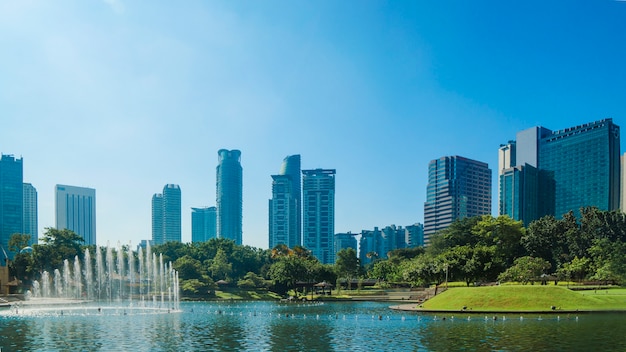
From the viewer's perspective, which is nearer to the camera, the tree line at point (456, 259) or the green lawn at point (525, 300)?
the green lawn at point (525, 300)

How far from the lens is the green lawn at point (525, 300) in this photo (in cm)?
5479

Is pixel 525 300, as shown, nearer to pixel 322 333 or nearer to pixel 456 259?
pixel 456 259

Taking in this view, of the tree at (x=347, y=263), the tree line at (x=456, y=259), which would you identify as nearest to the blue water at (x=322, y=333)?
the tree line at (x=456, y=259)

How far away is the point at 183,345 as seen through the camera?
1314 inches

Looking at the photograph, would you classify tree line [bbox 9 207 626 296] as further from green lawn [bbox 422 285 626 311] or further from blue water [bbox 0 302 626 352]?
blue water [bbox 0 302 626 352]

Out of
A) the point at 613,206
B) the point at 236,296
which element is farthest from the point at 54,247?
the point at 613,206

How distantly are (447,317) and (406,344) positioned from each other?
1959 centimetres

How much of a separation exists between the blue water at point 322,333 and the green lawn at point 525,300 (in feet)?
15.9

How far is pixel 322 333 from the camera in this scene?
39562 mm

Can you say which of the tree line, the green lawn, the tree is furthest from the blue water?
the tree

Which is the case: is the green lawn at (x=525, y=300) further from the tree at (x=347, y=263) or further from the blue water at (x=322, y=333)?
the tree at (x=347, y=263)

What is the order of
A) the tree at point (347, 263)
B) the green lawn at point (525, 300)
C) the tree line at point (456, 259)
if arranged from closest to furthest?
the green lawn at point (525, 300) < the tree line at point (456, 259) < the tree at point (347, 263)

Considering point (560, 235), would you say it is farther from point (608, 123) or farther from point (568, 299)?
point (608, 123)

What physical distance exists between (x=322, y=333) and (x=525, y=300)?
27318 mm
